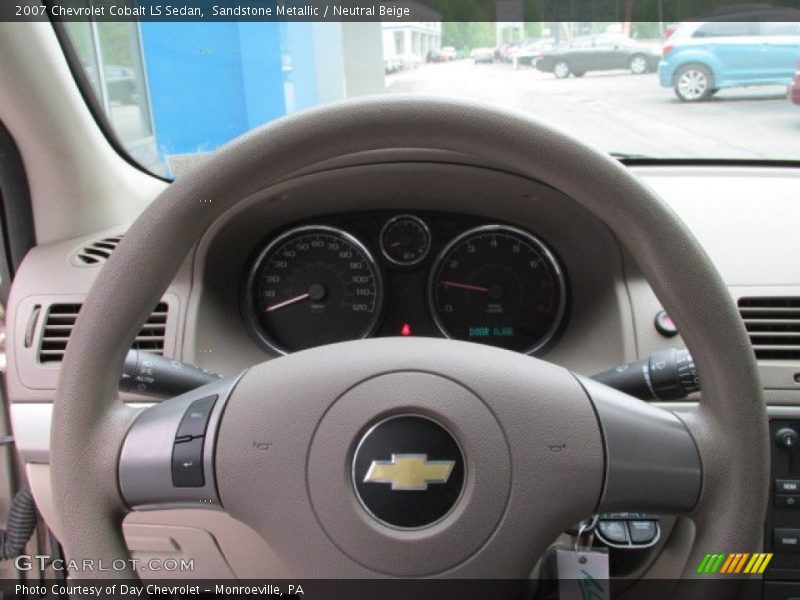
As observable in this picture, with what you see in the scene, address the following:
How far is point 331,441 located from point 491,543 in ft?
0.79

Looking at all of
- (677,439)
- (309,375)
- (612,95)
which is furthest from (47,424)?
(612,95)

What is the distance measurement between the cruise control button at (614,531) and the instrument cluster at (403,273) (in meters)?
0.54

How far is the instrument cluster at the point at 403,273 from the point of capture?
5.70ft

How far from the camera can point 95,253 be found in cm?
170

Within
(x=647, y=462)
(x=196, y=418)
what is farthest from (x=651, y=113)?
(x=196, y=418)

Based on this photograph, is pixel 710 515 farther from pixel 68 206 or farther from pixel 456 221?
pixel 68 206

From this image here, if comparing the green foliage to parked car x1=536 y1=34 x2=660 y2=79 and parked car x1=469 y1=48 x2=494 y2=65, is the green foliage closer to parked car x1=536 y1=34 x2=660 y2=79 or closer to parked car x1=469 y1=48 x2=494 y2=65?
parked car x1=469 y1=48 x2=494 y2=65

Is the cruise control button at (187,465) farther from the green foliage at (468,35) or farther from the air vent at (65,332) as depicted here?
the green foliage at (468,35)

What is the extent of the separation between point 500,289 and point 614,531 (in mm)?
657

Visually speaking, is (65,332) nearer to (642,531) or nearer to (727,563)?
(642,531)

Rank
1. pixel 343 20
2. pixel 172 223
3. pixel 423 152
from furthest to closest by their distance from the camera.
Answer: pixel 343 20
pixel 423 152
pixel 172 223

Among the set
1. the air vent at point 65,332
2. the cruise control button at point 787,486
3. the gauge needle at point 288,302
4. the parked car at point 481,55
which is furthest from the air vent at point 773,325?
the air vent at point 65,332

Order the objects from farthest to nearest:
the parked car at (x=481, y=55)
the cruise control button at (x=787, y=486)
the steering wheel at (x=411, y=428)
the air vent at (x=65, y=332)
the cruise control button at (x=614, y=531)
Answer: the parked car at (x=481, y=55), the air vent at (x=65, y=332), the cruise control button at (x=787, y=486), the cruise control button at (x=614, y=531), the steering wheel at (x=411, y=428)

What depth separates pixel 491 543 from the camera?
92cm
